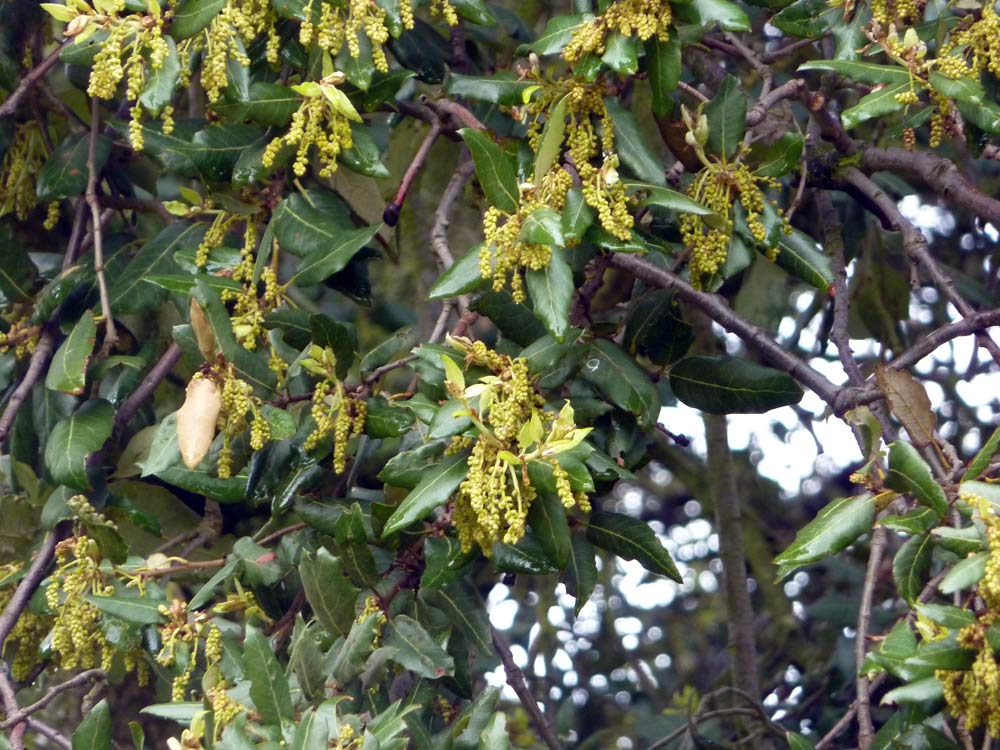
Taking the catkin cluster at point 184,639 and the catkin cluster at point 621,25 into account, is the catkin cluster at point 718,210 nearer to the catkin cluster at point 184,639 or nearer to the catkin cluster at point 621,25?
the catkin cluster at point 621,25

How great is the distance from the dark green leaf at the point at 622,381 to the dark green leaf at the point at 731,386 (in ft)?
0.53

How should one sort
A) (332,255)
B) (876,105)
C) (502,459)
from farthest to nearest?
(332,255)
(876,105)
(502,459)

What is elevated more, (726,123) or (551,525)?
(726,123)

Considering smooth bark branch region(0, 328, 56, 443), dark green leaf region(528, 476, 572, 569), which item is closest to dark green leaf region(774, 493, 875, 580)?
dark green leaf region(528, 476, 572, 569)

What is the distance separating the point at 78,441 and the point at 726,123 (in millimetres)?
1056

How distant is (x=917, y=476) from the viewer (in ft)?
4.46

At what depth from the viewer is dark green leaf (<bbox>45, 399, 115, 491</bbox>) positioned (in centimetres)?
188

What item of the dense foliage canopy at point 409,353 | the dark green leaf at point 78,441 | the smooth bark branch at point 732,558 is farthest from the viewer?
the smooth bark branch at point 732,558

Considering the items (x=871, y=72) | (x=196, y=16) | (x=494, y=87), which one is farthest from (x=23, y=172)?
(x=871, y=72)

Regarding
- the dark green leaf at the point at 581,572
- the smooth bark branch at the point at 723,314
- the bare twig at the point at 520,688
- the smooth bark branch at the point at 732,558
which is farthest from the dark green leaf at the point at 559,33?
the smooth bark branch at the point at 732,558

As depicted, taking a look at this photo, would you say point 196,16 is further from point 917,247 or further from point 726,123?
point 917,247

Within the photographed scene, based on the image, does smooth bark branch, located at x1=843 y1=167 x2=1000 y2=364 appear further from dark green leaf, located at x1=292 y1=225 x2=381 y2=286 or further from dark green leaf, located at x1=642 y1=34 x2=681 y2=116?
dark green leaf, located at x1=292 y1=225 x2=381 y2=286

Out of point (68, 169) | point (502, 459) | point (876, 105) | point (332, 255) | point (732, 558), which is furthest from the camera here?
point (732, 558)

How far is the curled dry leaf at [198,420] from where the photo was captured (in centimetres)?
152
